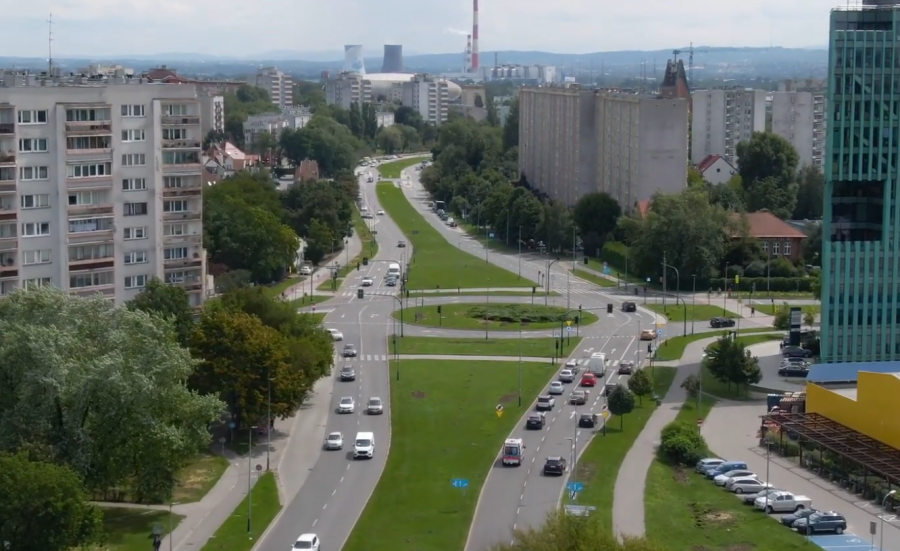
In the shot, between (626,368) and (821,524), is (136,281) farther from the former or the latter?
(821,524)

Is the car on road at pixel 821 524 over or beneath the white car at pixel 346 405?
beneath

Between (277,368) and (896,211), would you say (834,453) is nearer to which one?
(896,211)

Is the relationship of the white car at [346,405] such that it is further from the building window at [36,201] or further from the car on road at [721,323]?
the car on road at [721,323]

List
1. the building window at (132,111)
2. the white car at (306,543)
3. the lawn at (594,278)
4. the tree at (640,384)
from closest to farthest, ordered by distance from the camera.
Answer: the white car at (306,543) < the tree at (640,384) < the building window at (132,111) < the lawn at (594,278)

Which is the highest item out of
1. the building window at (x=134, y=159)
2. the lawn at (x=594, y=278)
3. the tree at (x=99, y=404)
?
the building window at (x=134, y=159)

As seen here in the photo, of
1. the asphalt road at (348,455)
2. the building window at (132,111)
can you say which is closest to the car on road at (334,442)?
the asphalt road at (348,455)
